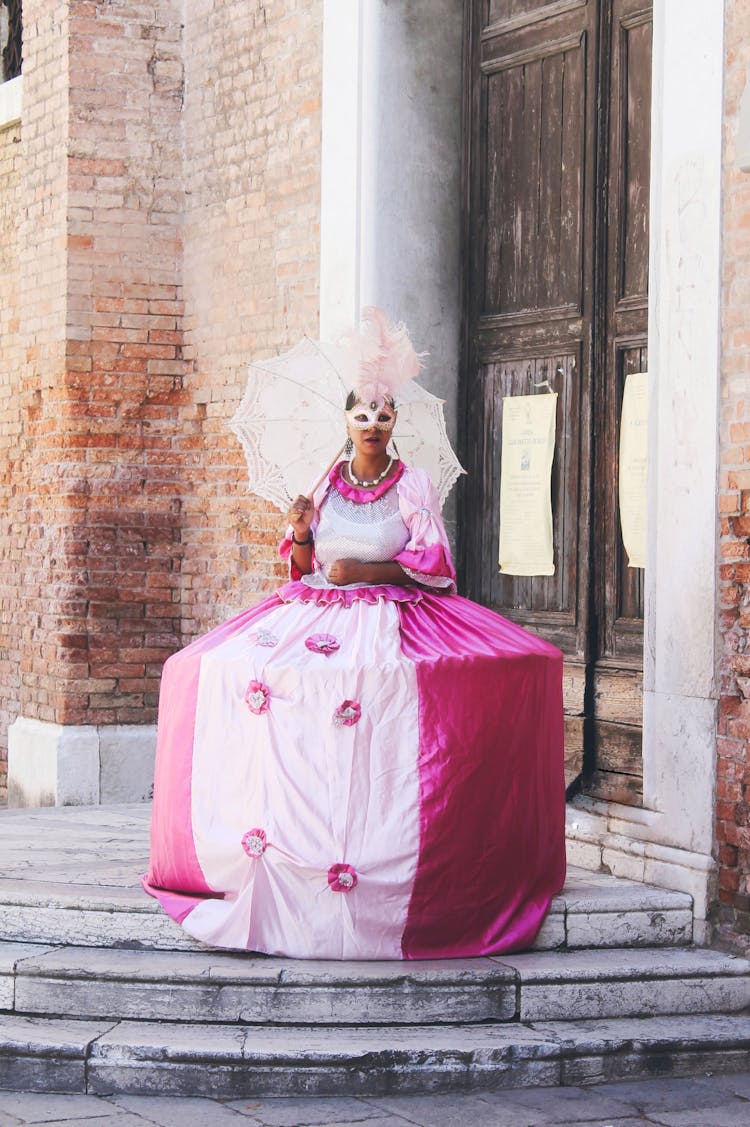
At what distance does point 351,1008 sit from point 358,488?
171 cm

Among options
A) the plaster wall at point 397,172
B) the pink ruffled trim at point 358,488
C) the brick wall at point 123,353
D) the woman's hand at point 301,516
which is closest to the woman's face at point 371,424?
the pink ruffled trim at point 358,488

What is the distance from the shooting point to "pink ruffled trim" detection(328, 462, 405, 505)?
5.77 m

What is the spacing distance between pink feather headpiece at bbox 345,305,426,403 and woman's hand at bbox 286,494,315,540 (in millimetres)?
396

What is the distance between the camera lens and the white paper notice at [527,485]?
704 centimetres

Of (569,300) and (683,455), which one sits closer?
(683,455)

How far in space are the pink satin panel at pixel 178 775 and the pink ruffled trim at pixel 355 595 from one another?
0.54 feet

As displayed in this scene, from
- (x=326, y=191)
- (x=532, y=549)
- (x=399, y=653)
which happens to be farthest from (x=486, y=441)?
(x=399, y=653)

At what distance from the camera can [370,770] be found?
17.2 ft

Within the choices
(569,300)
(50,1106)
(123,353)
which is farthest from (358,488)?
(123,353)

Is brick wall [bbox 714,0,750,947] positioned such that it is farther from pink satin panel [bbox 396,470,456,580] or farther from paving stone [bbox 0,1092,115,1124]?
paving stone [bbox 0,1092,115,1124]

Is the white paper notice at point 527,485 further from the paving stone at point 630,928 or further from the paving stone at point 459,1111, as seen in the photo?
the paving stone at point 459,1111

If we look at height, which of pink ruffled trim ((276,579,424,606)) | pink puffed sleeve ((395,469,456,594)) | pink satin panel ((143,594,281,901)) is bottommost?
pink satin panel ((143,594,281,901))

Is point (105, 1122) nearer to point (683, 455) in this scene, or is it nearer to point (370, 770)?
point (370, 770)

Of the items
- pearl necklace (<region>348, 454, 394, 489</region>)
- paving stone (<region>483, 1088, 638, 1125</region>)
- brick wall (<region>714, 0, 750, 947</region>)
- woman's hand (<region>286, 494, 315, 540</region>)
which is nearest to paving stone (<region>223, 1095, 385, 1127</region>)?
paving stone (<region>483, 1088, 638, 1125</region>)
